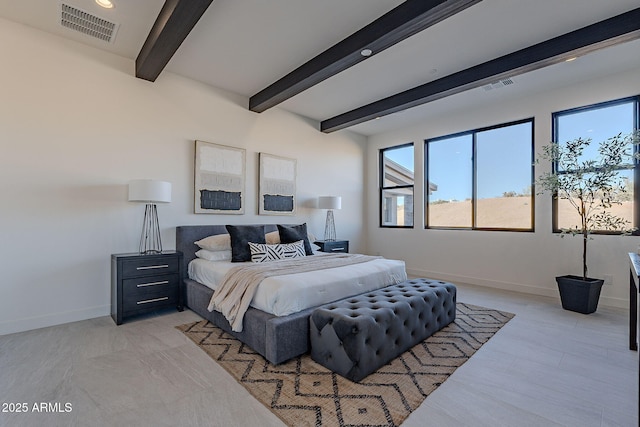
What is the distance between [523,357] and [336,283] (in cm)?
167

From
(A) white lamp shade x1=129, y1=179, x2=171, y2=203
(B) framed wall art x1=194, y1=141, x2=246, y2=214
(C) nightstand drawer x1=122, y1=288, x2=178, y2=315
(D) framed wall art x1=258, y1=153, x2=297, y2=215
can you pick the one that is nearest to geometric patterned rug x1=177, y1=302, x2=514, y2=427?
(C) nightstand drawer x1=122, y1=288, x2=178, y2=315

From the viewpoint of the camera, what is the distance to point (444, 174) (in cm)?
571

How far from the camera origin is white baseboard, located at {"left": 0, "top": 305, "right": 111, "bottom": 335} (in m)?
2.92

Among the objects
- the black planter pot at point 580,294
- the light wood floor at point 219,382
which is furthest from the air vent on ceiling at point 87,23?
the black planter pot at point 580,294

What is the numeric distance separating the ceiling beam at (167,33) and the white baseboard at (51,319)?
9.29ft

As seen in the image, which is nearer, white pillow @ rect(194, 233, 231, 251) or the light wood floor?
the light wood floor

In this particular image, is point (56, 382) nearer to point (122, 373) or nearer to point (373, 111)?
point (122, 373)

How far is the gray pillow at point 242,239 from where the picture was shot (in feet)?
12.6

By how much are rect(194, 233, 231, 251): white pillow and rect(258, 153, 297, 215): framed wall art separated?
3.40 ft

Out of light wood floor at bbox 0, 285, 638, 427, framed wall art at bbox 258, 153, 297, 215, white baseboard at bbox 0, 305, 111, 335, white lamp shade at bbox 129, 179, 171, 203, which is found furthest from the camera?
framed wall art at bbox 258, 153, 297, 215

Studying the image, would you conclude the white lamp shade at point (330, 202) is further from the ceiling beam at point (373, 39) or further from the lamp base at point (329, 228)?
the ceiling beam at point (373, 39)

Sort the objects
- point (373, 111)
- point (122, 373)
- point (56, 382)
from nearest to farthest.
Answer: point (56, 382)
point (122, 373)
point (373, 111)

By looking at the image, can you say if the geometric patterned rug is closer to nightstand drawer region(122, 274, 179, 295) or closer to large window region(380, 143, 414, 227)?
nightstand drawer region(122, 274, 179, 295)

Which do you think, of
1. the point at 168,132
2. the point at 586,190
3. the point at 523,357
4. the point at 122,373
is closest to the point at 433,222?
the point at 586,190
